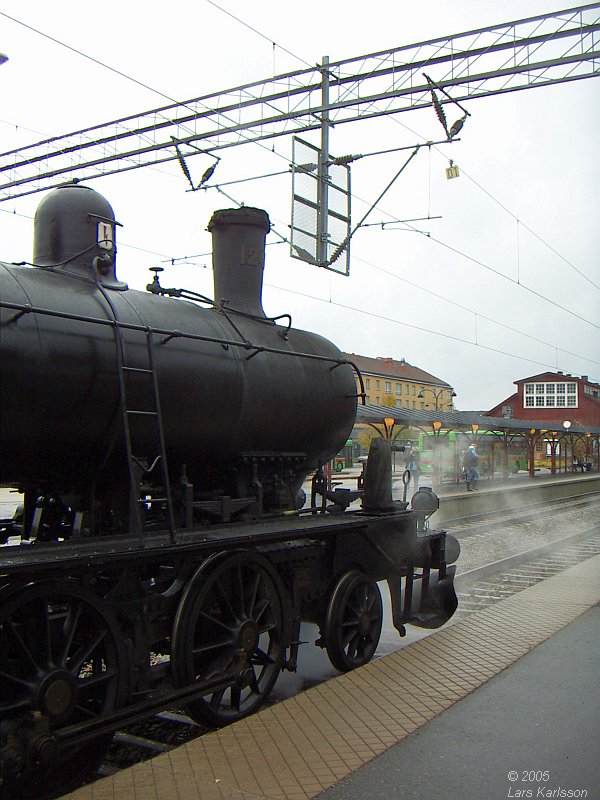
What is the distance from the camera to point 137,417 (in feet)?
16.2

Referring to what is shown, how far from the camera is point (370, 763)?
4074 mm

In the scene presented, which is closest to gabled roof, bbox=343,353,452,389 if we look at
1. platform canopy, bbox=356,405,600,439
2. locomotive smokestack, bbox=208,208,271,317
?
platform canopy, bbox=356,405,600,439

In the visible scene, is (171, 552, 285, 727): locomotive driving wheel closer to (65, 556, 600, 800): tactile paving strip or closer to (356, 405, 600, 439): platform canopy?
(65, 556, 600, 800): tactile paving strip

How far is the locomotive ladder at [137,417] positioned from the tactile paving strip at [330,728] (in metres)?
1.27

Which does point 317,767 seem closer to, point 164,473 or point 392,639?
point 164,473

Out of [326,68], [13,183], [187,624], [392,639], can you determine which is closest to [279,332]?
[187,624]

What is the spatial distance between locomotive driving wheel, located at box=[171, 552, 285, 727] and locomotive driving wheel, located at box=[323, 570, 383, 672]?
685mm

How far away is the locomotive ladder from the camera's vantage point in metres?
4.67

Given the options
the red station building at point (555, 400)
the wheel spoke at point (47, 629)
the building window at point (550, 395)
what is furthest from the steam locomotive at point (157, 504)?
the building window at point (550, 395)

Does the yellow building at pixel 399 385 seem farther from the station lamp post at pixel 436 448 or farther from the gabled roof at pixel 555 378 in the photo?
the station lamp post at pixel 436 448

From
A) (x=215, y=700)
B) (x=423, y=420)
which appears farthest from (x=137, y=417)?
(x=423, y=420)

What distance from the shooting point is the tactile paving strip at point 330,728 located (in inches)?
146

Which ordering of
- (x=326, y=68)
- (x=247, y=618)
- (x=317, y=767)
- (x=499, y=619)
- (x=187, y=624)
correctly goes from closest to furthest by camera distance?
(x=317, y=767) → (x=187, y=624) → (x=247, y=618) → (x=499, y=619) → (x=326, y=68)

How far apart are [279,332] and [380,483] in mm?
1712
